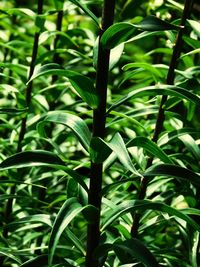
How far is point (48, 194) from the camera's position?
4.48ft

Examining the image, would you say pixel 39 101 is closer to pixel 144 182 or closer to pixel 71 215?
pixel 144 182

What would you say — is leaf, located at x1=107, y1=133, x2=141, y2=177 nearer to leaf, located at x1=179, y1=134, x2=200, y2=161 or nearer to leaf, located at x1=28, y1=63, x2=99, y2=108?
leaf, located at x1=28, y1=63, x2=99, y2=108

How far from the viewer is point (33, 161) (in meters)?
0.81

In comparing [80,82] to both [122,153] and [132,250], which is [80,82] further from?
[132,250]

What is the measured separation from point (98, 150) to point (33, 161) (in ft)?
0.34

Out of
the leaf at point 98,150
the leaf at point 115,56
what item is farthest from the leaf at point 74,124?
the leaf at point 115,56

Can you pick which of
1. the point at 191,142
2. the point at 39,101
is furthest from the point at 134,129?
the point at 39,101

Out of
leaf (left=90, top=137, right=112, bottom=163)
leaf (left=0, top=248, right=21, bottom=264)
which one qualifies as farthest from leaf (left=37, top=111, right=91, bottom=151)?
leaf (left=0, top=248, right=21, bottom=264)

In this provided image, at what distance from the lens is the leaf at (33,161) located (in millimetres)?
789

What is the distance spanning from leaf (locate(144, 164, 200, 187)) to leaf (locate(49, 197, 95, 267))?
0.40 ft

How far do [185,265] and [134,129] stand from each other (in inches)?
12.3

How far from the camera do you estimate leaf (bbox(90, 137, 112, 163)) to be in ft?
2.64

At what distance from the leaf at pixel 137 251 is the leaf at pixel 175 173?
112mm

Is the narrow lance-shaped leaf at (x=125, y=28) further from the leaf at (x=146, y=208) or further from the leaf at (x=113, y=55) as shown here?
the leaf at (x=146, y=208)
